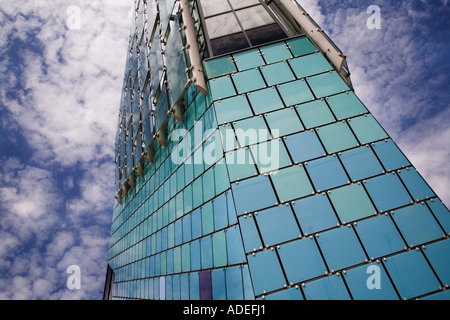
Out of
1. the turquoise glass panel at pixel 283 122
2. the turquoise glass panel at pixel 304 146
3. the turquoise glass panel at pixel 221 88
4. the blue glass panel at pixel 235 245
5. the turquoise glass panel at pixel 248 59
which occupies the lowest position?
the blue glass panel at pixel 235 245

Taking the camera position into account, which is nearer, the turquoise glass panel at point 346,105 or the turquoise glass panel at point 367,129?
the turquoise glass panel at point 367,129

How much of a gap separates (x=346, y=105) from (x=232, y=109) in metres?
4.17

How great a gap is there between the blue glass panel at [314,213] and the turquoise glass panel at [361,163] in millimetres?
1303

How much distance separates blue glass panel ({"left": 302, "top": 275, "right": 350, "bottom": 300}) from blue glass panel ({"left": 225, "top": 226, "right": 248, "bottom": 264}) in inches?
75.2

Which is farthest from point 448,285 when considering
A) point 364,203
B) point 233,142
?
point 233,142

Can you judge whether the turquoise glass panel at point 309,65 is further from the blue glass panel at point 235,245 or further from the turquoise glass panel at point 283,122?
the blue glass panel at point 235,245

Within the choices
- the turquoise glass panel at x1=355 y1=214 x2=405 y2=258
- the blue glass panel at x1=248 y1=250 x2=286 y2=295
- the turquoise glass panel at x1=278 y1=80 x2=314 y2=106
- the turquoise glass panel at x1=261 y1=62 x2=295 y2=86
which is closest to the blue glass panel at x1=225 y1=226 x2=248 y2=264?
the blue glass panel at x1=248 y1=250 x2=286 y2=295

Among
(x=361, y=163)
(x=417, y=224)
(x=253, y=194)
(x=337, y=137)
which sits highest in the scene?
(x=337, y=137)

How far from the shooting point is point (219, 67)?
10.3 meters

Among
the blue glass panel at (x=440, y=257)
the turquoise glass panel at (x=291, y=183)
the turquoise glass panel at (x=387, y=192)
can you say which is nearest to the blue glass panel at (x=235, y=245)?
the turquoise glass panel at (x=291, y=183)

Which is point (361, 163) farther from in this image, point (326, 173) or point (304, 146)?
point (304, 146)

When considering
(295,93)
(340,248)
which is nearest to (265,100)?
(295,93)

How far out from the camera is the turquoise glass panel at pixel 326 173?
7275 mm
